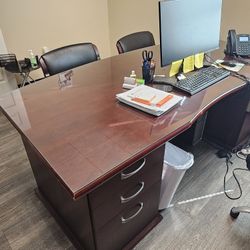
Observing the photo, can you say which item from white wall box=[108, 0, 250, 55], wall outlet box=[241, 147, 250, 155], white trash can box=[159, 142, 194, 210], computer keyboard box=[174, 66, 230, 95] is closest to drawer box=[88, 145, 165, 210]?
white trash can box=[159, 142, 194, 210]

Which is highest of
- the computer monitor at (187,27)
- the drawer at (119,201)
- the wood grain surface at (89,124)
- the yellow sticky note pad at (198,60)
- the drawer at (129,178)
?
the computer monitor at (187,27)

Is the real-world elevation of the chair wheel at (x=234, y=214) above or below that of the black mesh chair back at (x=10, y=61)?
below

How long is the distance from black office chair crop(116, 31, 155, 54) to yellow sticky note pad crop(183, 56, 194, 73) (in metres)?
0.72

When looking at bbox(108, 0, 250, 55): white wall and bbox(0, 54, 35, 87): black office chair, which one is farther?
bbox(0, 54, 35, 87): black office chair

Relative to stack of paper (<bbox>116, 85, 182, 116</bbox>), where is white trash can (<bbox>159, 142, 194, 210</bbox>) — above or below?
below

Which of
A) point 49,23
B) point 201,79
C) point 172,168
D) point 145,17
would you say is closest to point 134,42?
point 201,79

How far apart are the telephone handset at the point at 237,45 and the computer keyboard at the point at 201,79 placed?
37cm

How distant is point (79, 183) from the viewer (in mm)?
743

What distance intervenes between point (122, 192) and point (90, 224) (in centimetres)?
19

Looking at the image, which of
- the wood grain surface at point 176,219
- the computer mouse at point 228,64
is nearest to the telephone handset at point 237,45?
the computer mouse at point 228,64

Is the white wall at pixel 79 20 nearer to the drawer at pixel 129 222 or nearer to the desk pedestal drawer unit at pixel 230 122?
the desk pedestal drawer unit at pixel 230 122

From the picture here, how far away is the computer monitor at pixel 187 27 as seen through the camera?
120 cm

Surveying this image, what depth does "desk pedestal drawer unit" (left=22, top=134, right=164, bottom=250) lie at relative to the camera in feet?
3.06

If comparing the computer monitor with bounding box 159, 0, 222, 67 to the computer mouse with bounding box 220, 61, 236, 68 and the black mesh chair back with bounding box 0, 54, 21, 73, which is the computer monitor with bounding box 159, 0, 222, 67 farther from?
the black mesh chair back with bounding box 0, 54, 21, 73
